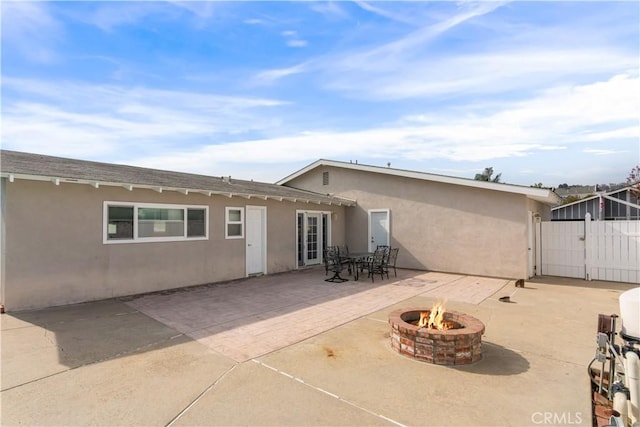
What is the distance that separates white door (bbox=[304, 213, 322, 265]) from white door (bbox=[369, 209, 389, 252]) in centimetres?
216

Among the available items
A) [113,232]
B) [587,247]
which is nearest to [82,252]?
[113,232]

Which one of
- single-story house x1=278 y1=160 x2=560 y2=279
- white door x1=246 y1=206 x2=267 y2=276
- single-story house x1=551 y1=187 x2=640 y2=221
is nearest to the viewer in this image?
single-story house x1=278 y1=160 x2=560 y2=279

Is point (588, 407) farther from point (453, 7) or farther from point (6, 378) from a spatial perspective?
point (453, 7)

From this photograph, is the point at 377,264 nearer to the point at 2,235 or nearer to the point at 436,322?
the point at 436,322

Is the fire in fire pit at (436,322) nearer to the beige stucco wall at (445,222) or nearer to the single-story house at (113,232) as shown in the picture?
the single-story house at (113,232)

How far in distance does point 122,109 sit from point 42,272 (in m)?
6.15

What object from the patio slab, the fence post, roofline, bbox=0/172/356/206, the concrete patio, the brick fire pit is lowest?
the patio slab

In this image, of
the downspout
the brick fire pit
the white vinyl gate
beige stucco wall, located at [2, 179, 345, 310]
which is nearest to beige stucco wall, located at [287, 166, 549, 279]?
the white vinyl gate

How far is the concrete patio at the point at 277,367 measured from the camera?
299cm

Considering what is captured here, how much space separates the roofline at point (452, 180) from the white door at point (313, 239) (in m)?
2.71

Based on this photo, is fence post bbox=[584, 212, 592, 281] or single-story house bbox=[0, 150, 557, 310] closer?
single-story house bbox=[0, 150, 557, 310]

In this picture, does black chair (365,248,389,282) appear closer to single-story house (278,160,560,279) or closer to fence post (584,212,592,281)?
single-story house (278,160,560,279)

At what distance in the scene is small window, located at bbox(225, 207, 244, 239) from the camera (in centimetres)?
1001

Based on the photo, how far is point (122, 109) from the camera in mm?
10547
